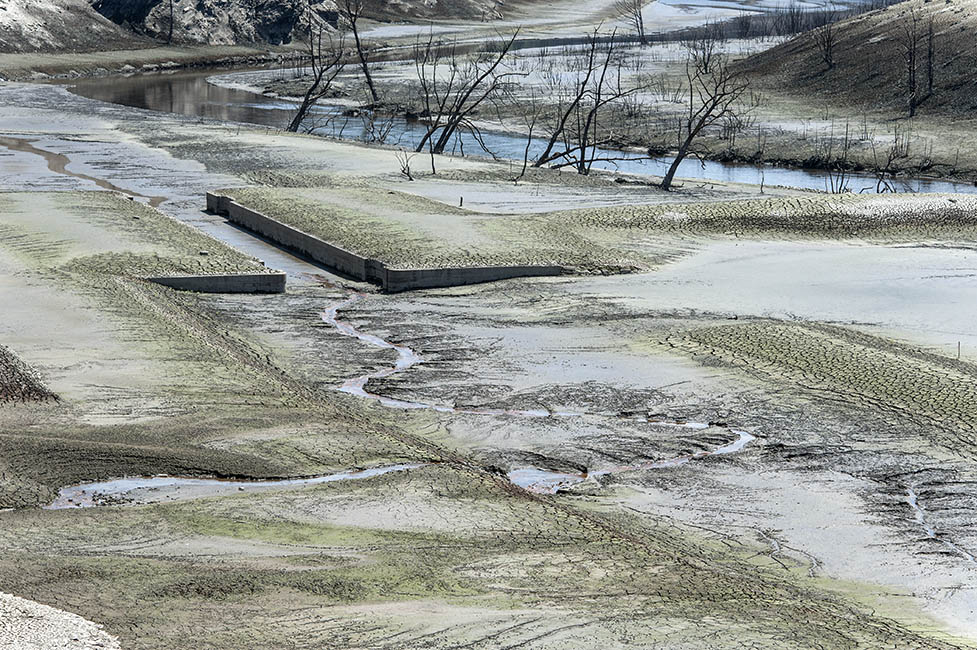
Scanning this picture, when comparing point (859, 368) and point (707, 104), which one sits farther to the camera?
point (707, 104)

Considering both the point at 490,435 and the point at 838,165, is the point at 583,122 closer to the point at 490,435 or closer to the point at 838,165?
the point at 838,165

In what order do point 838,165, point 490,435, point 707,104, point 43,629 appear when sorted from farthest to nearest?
point 838,165 < point 707,104 < point 490,435 < point 43,629

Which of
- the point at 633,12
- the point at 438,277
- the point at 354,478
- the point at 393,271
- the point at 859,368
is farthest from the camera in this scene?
the point at 633,12

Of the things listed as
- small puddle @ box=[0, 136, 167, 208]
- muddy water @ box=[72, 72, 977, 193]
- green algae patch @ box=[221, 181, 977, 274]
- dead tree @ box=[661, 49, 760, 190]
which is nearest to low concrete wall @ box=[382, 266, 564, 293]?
green algae patch @ box=[221, 181, 977, 274]

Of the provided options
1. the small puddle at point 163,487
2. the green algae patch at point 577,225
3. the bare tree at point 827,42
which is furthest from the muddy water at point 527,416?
the bare tree at point 827,42

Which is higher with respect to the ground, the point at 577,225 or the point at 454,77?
the point at 454,77

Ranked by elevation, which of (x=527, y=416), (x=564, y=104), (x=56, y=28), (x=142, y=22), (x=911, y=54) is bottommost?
(x=527, y=416)

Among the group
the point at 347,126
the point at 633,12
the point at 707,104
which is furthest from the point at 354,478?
the point at 633,12
